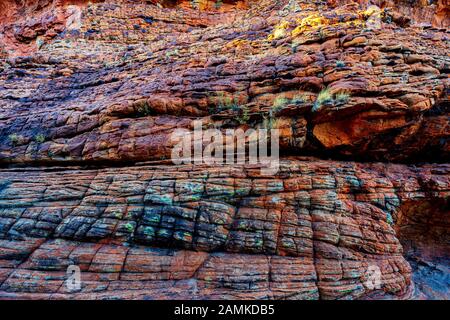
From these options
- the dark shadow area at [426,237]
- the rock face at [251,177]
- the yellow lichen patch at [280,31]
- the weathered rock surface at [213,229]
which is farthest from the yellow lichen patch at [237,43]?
the dark shadow area at [426,237]

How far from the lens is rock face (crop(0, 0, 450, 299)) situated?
8.12 m

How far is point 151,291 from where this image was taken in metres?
7.59

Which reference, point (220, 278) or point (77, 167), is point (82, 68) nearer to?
point (77, 167)

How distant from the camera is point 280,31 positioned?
14297 mm

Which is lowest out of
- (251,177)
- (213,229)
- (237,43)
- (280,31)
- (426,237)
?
(426,237)

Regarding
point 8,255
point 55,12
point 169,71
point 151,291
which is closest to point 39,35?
point 55,12

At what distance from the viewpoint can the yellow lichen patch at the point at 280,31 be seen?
14109mm

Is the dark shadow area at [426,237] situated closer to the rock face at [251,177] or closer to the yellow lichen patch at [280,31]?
the rock face at [251,177]

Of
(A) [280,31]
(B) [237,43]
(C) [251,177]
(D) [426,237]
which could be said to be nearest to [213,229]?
(C) [251,177]

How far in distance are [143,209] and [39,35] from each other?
23.2 m

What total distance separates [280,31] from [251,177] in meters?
9.29

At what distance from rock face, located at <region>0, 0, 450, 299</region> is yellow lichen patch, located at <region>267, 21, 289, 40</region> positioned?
9.0 inches

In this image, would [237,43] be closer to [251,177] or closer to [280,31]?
[280,31]

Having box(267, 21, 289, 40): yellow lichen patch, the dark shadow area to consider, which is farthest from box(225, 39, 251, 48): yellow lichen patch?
the dark shadow area
